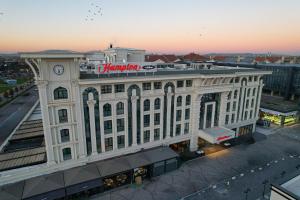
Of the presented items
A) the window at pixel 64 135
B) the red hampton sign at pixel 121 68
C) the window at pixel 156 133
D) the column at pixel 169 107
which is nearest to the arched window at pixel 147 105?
the column at pixel 169 107

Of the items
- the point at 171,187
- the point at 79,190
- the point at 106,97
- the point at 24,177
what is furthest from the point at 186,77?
the point at 24,177

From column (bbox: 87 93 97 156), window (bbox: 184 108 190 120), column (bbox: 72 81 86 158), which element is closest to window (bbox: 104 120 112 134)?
column (bbox: 87 93 97 156)

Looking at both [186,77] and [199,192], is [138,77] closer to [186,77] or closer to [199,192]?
[186,77]

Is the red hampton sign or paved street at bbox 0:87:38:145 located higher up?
the red hampton sign

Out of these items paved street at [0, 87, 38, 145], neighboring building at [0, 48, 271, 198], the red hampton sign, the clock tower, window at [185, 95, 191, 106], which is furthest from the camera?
paved street at [0, 87, 38, 145]

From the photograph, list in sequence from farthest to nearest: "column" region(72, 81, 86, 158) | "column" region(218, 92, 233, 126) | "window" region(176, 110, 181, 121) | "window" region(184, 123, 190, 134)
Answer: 1. "column" region(218, 92, 233, 126)
2. "window" region(184, 123, 190, 134)
3. "window" region(176, 110, 181, 121)
4. "column" region(72, 81, 86, 158)

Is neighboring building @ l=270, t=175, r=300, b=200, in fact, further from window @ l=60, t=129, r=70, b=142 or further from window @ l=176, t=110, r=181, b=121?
window @ l=60, t=129, r=70, b=142
